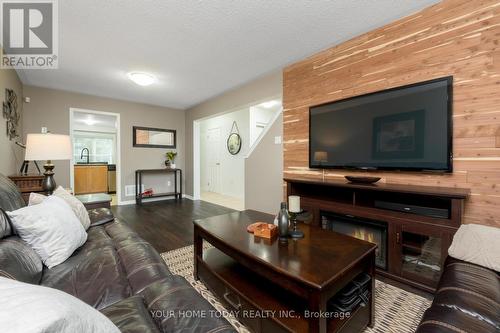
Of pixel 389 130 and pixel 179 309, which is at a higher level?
pixel 389 130

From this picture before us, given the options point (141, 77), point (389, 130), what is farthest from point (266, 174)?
point (141, 77)

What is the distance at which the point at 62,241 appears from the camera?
52.2 inches

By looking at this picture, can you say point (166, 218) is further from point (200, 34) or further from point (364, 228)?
point (364, 228)

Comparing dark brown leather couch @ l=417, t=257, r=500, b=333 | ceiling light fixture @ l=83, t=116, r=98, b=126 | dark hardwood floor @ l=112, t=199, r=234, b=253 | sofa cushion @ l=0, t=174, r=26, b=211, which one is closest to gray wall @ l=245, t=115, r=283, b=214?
dark hardwood floor @ l=112, t=199, r=234, b=253

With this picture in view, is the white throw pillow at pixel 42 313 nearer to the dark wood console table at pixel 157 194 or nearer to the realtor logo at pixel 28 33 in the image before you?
the realtor logo at pixel 28 33

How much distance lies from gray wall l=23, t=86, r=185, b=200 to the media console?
4.55 metres

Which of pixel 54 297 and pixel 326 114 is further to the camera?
pixel 326 114

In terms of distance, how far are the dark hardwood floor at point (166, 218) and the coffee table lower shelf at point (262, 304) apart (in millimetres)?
1216

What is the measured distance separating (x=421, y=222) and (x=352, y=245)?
0.75 meters

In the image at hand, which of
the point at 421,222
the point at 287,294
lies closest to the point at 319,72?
the point at 421,222

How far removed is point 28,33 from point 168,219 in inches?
113

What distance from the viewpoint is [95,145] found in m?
8.45

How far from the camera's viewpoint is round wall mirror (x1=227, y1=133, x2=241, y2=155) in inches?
230

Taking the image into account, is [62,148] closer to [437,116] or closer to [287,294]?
[287,294]
